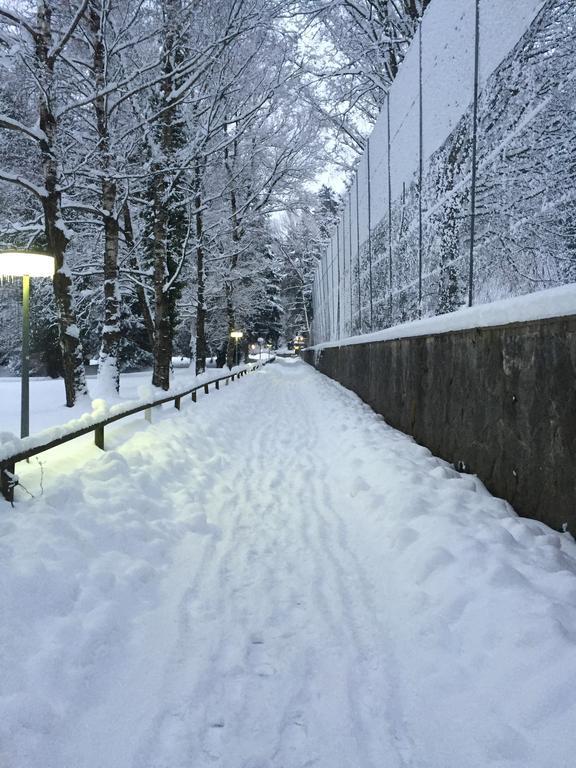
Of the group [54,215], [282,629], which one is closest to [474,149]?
[282,629]

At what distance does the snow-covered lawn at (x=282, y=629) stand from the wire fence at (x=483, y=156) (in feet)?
7.93

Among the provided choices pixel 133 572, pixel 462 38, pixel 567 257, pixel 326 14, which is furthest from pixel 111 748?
pixel 326 14

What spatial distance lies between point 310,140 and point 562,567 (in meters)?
21.4

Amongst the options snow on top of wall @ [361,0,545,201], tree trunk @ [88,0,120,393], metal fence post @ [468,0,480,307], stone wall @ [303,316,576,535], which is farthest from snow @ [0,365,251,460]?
snow on top of wall @ [361,0,545,201]

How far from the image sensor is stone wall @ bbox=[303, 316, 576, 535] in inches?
127

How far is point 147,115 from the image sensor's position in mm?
13352

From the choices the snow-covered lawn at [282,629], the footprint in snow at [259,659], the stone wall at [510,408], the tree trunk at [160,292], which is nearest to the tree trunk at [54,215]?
the tree trunk at [160,292]

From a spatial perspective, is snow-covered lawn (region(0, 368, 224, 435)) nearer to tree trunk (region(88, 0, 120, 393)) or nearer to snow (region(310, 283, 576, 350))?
tree trunk (region(88, 0, 120, 393))

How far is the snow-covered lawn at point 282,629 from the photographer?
193 centimetres

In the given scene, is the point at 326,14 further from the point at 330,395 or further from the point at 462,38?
the point at 330,395

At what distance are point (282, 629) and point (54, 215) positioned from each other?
409 inches

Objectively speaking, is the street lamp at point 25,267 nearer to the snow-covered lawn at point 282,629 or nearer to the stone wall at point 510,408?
the snow-covered lawn at point 282,629

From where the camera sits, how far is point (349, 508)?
15.4 feet

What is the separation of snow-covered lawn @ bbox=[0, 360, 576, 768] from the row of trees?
313 inches
